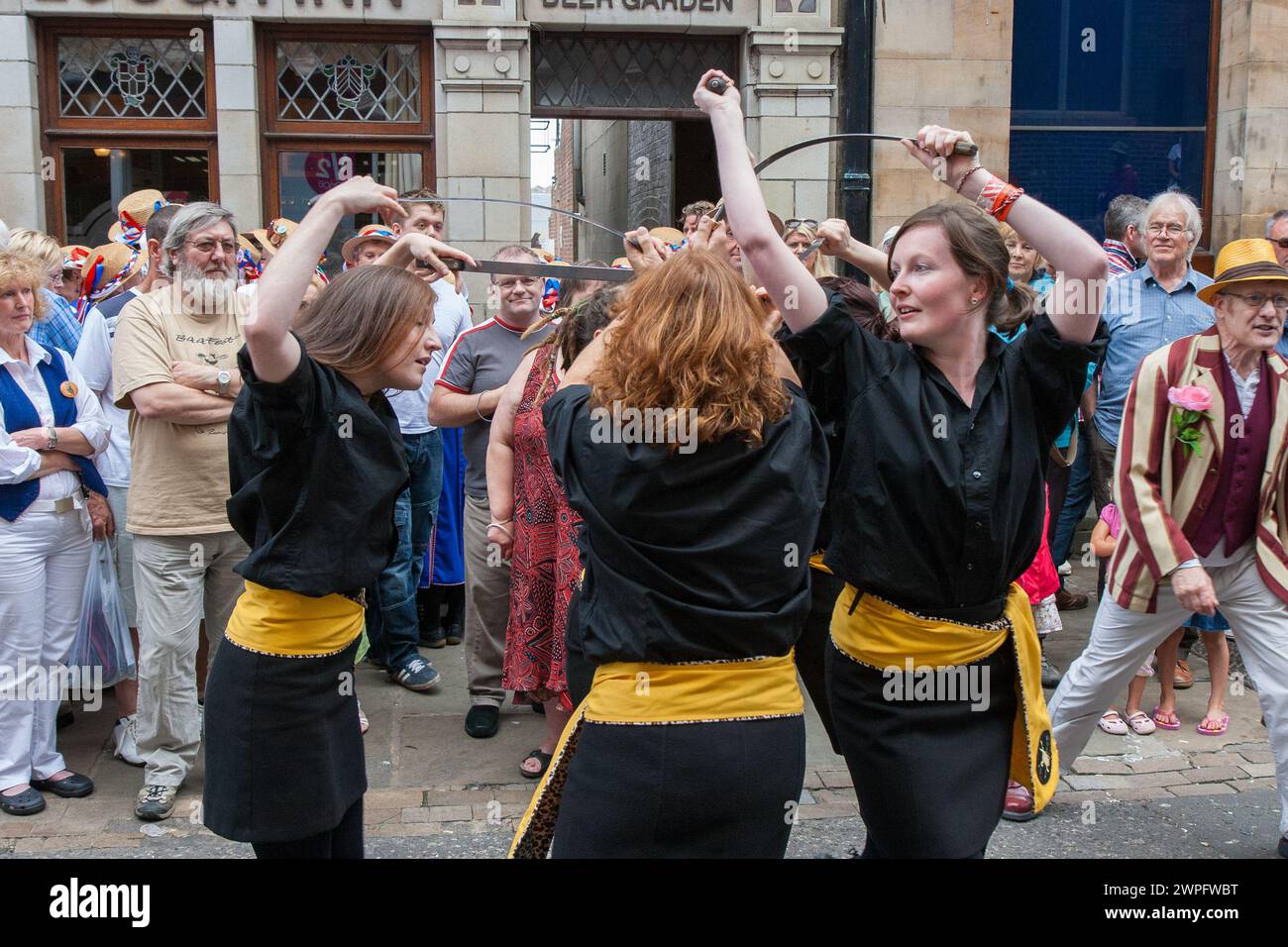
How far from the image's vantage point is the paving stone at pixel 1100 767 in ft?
18.0

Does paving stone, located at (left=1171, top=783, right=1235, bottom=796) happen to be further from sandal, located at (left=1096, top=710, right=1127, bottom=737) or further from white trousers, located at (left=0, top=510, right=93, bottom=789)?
white trousers, located at (left=0, top=510, right=93, bottom=789)

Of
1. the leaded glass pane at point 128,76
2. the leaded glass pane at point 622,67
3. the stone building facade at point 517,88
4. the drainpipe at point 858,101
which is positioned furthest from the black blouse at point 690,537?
the leaded glass pane at point 128,76

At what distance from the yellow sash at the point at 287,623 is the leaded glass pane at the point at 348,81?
7.39 metres

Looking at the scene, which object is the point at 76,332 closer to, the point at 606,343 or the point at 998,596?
the point at 606,343

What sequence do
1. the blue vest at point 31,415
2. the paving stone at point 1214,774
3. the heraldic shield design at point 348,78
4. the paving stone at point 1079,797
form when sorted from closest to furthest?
the blue vest at point 31,415
the paving stone at point 1079,797
the paving stone at point 1214,774
the heraldic shield design at point 348,78

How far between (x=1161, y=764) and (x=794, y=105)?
241 inches

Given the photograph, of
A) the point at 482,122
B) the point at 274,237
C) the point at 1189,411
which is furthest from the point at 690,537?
the point at 482,122

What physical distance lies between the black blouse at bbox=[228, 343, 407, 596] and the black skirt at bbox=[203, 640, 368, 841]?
22 centimetres

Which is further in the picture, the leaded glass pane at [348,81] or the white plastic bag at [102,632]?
the leaded glass pane at [348,81]

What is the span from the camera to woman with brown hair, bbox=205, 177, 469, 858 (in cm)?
312

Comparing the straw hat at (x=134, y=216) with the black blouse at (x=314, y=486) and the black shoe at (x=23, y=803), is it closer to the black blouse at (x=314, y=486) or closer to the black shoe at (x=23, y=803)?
the black shoe at (x=23, y=803)

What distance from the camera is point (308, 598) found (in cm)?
320

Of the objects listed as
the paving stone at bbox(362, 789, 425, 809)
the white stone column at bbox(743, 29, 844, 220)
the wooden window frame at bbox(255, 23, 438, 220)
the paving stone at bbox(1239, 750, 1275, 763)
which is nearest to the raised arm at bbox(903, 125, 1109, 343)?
the paving stone at bbox(362, 789, 425, 809)

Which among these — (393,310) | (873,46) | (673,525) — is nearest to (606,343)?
(673,525)
